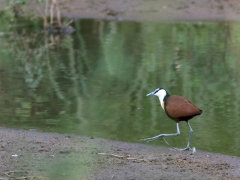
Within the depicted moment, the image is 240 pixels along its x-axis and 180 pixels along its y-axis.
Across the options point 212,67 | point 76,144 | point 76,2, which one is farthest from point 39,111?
point 76,2

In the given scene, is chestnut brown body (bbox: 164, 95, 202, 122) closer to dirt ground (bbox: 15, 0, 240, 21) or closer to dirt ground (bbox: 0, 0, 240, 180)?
dirt ground (bbox: 0, 0, 240, 180)

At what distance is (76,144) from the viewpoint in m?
6.90

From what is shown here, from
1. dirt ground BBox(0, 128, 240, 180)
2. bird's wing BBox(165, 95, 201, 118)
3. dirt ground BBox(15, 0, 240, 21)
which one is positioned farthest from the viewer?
dirt ground BBox(15, 0, 240, 21)

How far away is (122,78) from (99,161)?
4.18 metres

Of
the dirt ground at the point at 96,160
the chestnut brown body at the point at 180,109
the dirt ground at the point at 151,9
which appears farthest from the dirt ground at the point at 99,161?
the dirt ground at the point at 151,9

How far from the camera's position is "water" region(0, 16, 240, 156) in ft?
25.6

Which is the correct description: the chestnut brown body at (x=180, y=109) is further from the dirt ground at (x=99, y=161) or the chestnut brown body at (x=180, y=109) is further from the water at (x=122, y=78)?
the water at (x=122, y=78)

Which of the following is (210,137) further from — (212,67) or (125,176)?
(212,67)

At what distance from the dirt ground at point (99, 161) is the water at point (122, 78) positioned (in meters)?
0.42

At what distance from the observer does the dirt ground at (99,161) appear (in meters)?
5.79

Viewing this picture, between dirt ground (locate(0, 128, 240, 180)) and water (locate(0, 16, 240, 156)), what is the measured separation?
1.39 feet

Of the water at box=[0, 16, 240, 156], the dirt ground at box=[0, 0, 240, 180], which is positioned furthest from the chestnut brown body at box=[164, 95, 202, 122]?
the water at box=[0, 16, 240, 156]

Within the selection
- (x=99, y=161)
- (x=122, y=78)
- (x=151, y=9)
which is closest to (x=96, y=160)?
(x=99, y=161)

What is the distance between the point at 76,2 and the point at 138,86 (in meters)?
7.46
